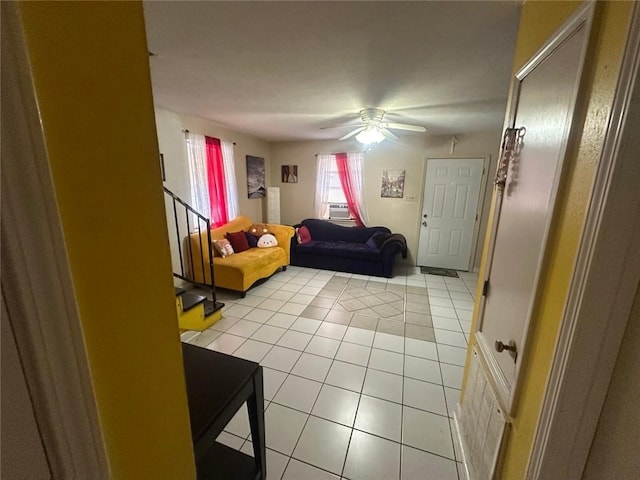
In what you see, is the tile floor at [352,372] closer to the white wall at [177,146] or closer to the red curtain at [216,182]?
the white wall at [177,146]

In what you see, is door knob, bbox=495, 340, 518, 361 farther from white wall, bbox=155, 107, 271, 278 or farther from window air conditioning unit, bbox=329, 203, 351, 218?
window air conditioning unit, bbox=329, 203, 351, 218

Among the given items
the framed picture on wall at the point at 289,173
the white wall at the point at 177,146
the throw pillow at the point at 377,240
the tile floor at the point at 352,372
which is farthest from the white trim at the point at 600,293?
the framed picture on wall at the point at 289,173

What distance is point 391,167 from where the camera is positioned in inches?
189

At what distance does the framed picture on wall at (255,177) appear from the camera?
4921mm

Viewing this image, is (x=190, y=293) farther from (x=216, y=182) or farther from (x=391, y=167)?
(x=391, y=167)

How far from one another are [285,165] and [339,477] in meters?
5.01

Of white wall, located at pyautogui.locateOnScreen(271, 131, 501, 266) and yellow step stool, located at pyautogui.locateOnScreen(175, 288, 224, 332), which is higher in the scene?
white wall, located at pyautogui.locateOnScreen(271, 131, 501, 266)

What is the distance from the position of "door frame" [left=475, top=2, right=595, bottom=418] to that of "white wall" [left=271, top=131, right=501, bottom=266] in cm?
343

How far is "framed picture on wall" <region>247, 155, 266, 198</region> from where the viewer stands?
4.92 m

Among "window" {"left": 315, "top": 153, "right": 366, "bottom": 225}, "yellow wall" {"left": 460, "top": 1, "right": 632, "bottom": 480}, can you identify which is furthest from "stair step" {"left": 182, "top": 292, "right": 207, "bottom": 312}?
"window" {"left": 315, "top": 153, "right": 366, "bottom": 225}

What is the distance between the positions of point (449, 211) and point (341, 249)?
1.97 meters

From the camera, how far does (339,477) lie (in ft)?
4.66

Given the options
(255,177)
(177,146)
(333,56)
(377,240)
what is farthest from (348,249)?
(333,56)

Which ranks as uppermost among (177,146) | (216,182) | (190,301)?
(177,146)
